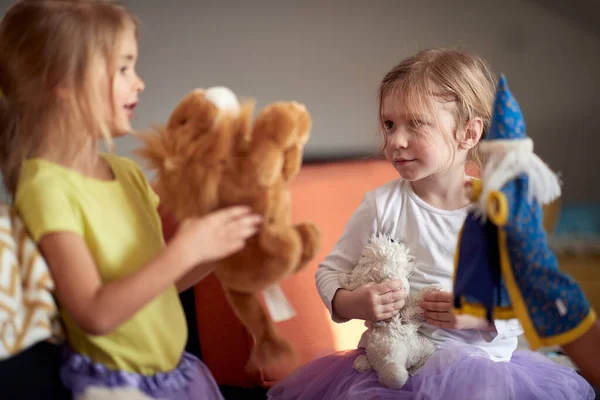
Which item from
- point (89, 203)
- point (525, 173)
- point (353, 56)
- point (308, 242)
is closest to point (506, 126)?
point (525, 173)

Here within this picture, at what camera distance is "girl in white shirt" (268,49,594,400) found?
920mm

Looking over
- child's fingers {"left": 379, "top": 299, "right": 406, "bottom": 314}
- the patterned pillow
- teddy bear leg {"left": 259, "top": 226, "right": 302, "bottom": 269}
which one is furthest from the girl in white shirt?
the patterned pillow

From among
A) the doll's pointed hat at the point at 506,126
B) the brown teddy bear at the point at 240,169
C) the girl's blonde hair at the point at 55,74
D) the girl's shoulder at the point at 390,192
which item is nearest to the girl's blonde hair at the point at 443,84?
the girl's shoulder at the point at 390,192

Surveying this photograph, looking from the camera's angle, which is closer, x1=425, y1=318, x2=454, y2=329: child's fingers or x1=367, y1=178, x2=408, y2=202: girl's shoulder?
x1=425, y1=318, x2=454, y2=329: child's fingers

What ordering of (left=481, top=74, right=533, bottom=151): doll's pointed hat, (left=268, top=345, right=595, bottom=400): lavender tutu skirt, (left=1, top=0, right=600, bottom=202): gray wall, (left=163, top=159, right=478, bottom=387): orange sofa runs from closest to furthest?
1. (left=481, top=74, right=533, bottom=151): doll's pointed hat
2. (left=268, top=345, right=595, bottom=400): lavender tutu skirt
3. (left=163, top=159, right=478, bottom=387): orange sofa
4. (left=1, top=0, right=600, bottom=202): gray wall

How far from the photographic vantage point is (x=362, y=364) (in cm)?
97

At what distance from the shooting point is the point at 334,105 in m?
1.78

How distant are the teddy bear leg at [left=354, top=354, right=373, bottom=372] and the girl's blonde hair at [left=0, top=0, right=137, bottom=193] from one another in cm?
53

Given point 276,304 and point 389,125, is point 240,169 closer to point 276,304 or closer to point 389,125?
point 276,304

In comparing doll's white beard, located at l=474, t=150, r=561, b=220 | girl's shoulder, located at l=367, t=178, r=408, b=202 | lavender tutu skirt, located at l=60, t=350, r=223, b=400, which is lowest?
lavender tutu skirt, located at l=60, t=350, r=223, b=400

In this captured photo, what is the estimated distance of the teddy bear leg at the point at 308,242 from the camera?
730 millimetres

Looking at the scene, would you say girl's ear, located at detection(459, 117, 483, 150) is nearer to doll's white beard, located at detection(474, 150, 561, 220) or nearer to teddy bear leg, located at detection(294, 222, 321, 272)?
doll's white beard, located at detection(474, 150, 561, 220)

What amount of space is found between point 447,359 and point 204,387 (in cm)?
36

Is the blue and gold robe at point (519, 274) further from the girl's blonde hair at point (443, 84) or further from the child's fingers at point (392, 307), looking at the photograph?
the girl's blonde hair at point (443, 84)
